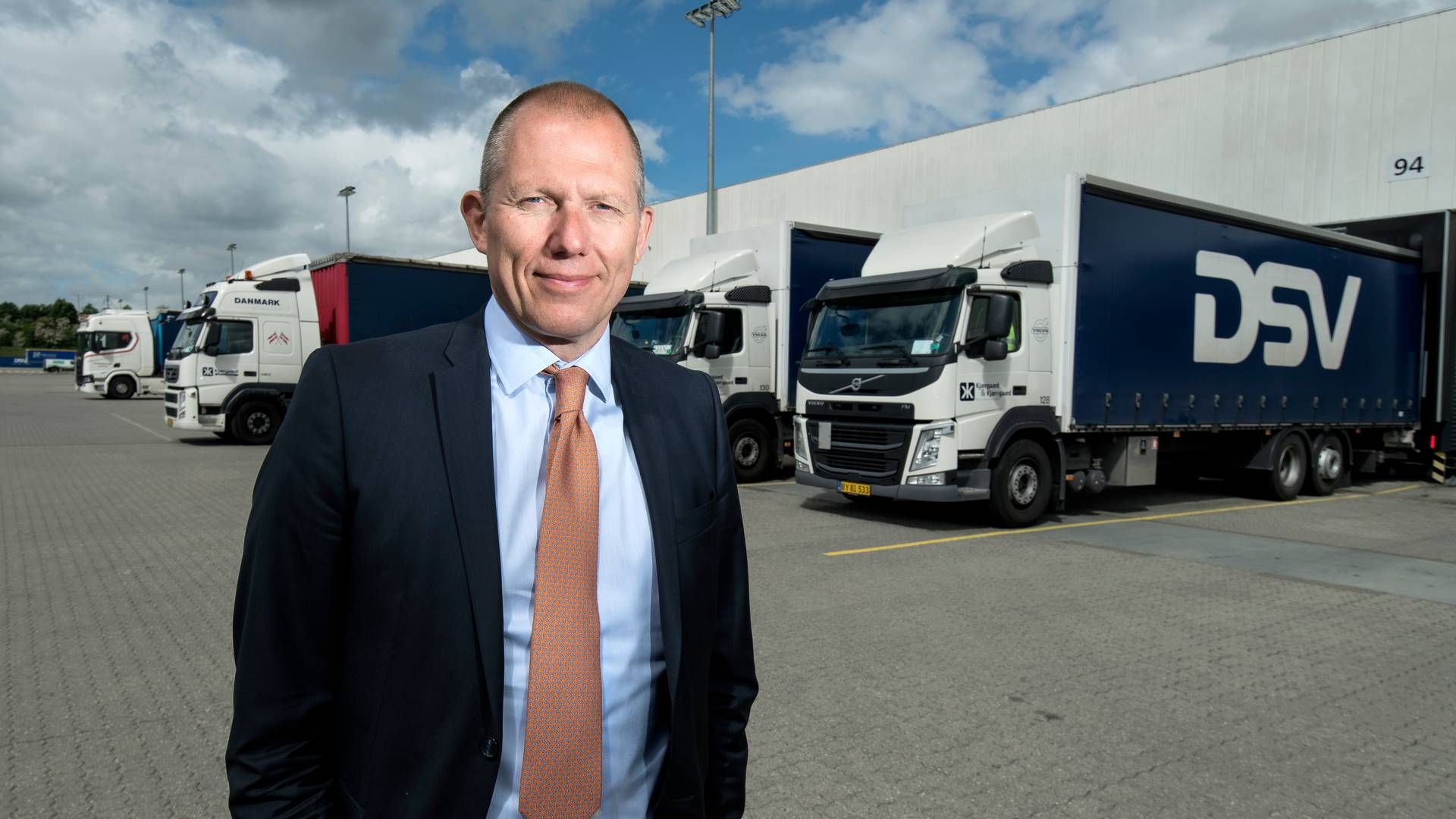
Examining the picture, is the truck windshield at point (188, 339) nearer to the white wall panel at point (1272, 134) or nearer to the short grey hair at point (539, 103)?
the white wall panel at point (1272, 134)

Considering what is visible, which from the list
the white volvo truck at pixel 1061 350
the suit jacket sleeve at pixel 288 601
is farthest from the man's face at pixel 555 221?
the white volvo truck at pixel 1061 350

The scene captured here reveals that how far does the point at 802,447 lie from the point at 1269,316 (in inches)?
249

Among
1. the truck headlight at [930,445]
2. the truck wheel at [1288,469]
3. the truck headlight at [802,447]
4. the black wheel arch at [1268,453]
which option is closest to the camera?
the truck headlight at [930,445]

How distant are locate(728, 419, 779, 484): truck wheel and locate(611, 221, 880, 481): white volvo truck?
0.01m

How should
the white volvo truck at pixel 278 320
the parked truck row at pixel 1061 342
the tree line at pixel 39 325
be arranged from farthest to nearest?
the tree line at pixel 39 325 < the white volvo truck at pixel 278 320 < the parked truck row at pixel 1061 342

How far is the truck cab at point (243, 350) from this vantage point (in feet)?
55.3

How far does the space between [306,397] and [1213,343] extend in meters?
11.7

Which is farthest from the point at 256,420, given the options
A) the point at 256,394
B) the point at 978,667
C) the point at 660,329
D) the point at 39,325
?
the point at 39,325

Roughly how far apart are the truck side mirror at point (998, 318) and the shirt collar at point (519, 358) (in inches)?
317

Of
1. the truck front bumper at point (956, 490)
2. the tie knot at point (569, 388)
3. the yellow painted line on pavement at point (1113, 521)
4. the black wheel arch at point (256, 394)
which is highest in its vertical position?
the tie knot at point (569, 388)

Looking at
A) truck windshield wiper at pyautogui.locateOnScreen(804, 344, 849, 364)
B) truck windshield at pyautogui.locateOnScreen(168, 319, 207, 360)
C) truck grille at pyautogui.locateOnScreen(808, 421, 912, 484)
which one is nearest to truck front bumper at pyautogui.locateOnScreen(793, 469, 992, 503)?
truck grille at pyautogui.locateOnScreen(808, 421, 912, 484)

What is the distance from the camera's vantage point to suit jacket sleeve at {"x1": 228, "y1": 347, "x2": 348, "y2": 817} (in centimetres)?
126

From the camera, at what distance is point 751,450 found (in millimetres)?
13367

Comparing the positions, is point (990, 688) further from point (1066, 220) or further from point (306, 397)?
point (1066, 220)
